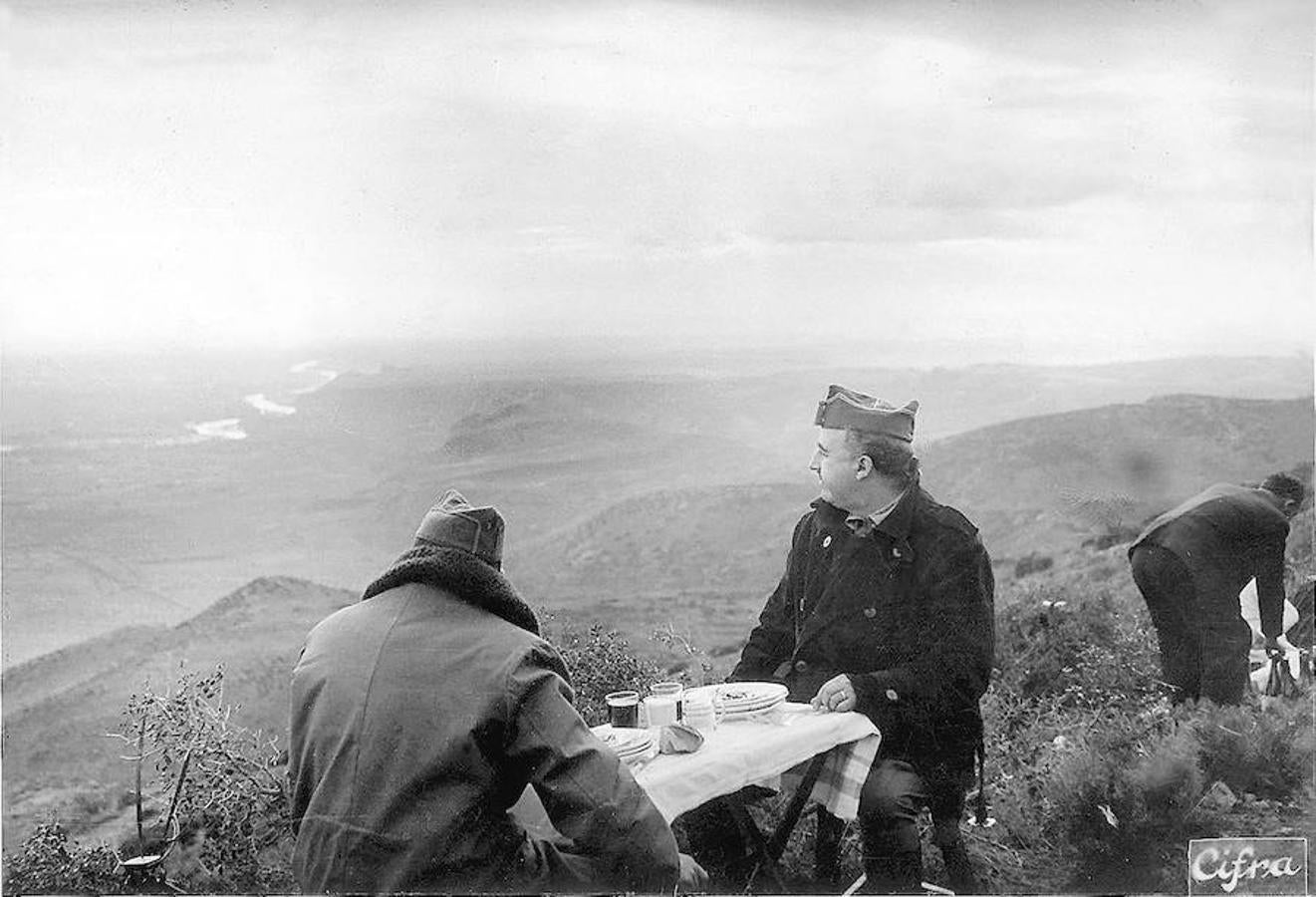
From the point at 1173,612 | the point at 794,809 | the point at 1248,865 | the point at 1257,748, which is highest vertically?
the point at 1173,612

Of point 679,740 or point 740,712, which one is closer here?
point 679,740

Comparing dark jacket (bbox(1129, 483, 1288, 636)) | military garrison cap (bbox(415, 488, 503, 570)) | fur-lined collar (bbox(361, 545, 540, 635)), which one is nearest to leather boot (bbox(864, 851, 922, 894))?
dark jacket (bbox(1129, 483, 1288, 636))

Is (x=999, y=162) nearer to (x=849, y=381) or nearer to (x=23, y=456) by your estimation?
(x=849, y=381)

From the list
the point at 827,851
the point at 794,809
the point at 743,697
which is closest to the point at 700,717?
the point at 743,697

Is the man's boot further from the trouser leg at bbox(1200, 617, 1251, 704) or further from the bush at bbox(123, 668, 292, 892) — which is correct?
the bush at bbox(123, 668, 292, 892)

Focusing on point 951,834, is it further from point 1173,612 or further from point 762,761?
point 1173,612

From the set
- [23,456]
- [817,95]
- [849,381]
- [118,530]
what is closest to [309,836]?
[118,530]
